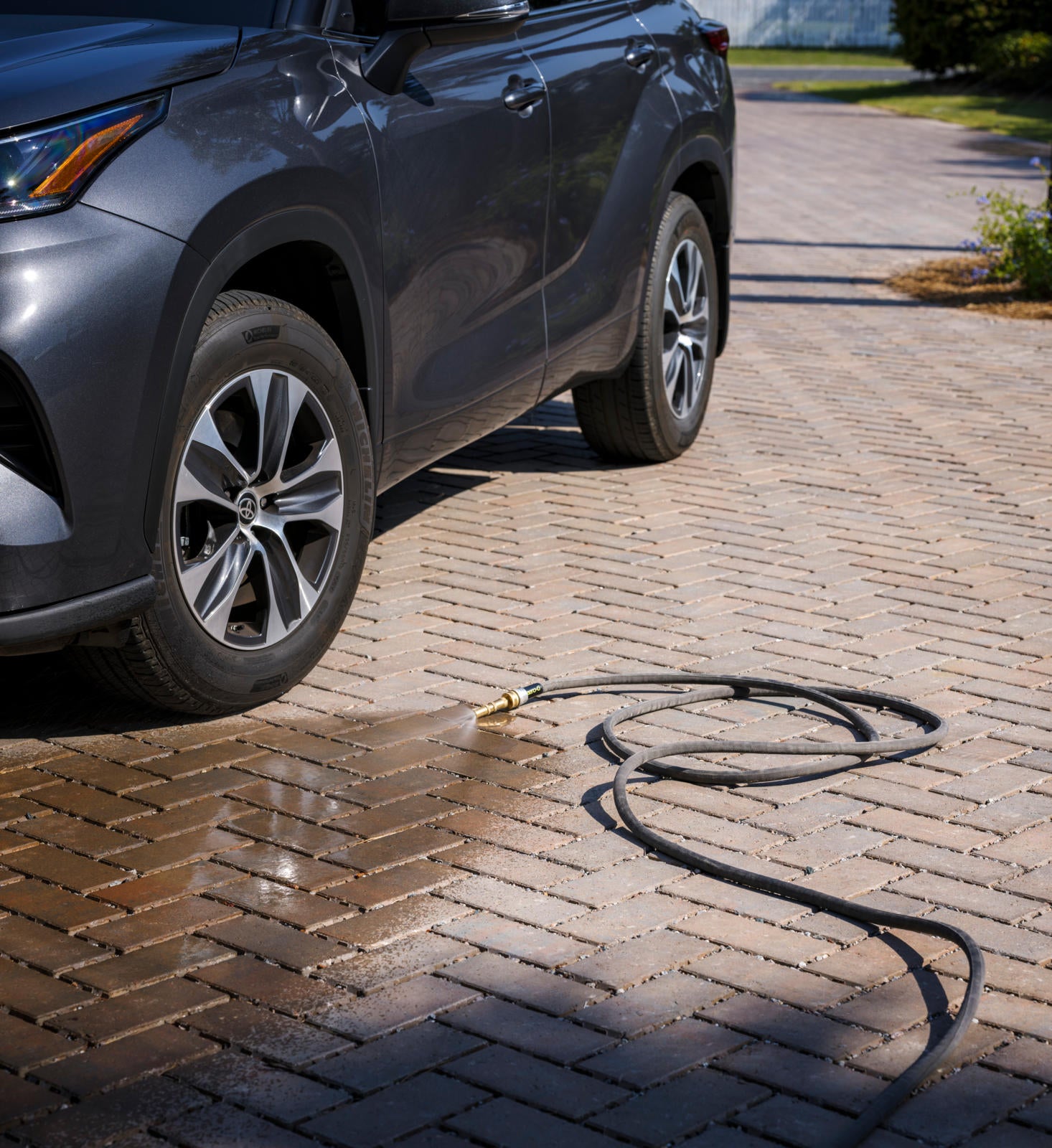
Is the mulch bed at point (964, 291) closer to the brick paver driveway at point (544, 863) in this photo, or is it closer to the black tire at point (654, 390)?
the black tire at point (654, 390)

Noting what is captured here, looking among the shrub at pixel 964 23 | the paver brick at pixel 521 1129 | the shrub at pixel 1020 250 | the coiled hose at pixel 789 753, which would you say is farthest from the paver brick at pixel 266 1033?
the shrub at pixel 964 23

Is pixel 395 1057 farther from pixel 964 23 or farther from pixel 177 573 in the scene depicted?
pixel 964 23

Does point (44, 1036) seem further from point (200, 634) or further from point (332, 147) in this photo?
point (332, 147)

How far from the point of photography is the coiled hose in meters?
2.65

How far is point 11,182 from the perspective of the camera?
3.16 m

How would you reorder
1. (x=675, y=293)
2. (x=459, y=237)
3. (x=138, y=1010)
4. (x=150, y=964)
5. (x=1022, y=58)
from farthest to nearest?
(x=1022, y=58) < (x=675, y=293) < (x=459, y=237) < (x=150, y=964) < (x=138, y=1010)

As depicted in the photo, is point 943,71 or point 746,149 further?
point 943,71

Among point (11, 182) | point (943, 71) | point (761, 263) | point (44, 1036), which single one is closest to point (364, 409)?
point (11, 182)

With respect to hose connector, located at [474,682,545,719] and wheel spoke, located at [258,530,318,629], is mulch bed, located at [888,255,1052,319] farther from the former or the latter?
wheel spoke, located at [258,530,318,629]

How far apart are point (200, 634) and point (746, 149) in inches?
727

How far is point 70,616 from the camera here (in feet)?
11.0

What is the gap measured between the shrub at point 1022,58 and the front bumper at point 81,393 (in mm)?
29989

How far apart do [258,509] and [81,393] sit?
2.53ft

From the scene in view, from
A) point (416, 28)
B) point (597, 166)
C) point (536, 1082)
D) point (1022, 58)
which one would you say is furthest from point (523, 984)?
point (1022, 58)
